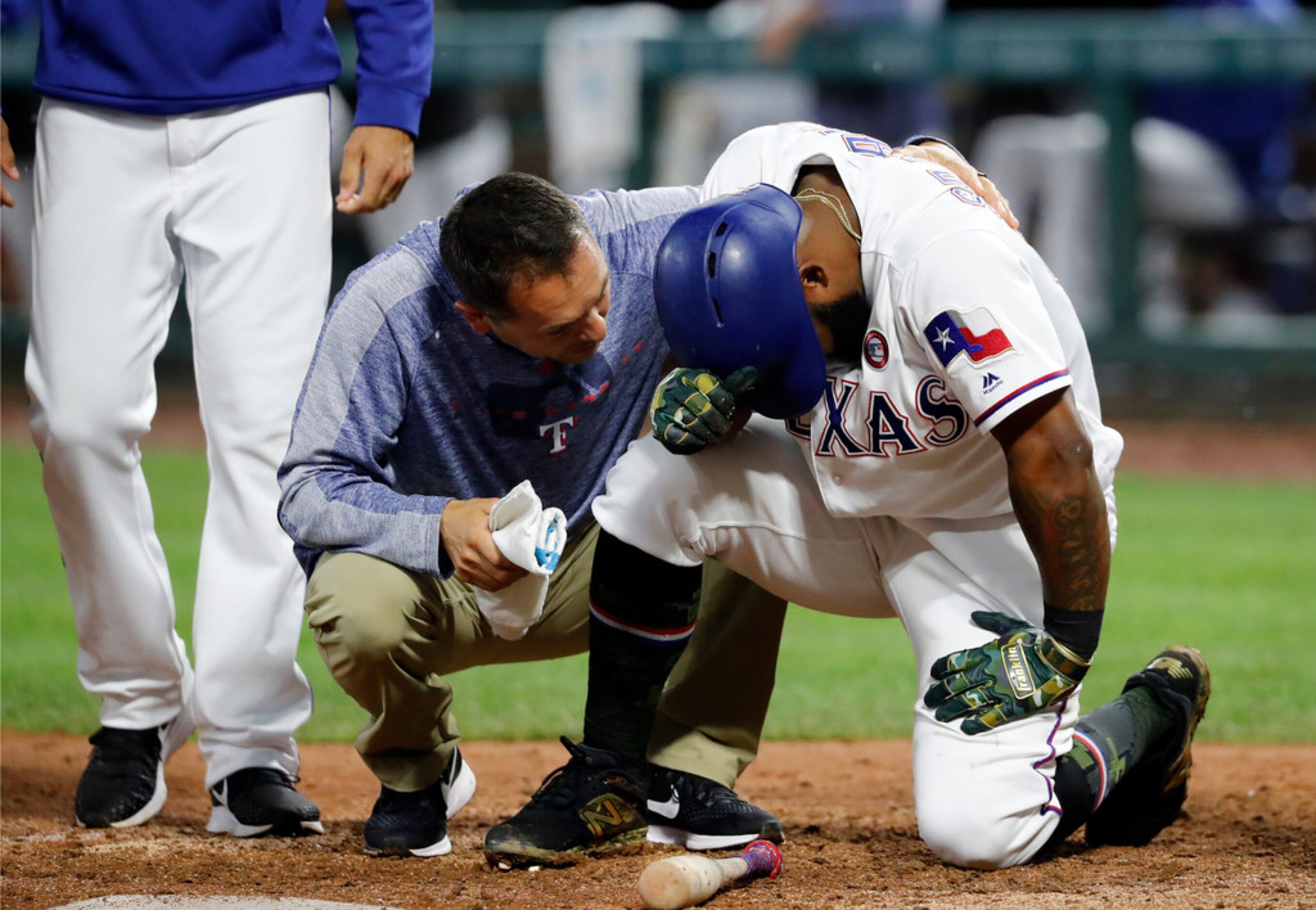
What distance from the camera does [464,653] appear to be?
3.30 meters

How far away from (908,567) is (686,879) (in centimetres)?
83

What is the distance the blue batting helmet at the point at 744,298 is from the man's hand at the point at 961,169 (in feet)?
1.46

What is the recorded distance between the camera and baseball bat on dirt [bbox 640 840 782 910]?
8.74 ft

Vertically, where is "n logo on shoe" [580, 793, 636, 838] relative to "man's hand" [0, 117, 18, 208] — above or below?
below

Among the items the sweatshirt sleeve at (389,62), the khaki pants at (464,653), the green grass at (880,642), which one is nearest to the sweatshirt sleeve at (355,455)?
the khaki pants at (464,653)

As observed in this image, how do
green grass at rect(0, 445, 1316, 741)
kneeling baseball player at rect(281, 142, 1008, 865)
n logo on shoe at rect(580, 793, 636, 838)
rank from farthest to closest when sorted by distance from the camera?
green grass at rect(0, 445, 1316, 741)
n logo on shoe at rect(580, 793, 636, 838)
kneeling baseball player at rect(281, 142, 1008, 865)

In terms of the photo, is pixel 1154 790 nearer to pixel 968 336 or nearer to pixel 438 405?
pixel 968 336

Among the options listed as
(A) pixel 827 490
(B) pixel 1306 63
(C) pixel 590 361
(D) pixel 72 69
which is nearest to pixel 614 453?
(C) pixel 590 361

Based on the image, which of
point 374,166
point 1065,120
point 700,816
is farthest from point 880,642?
point 1065,120

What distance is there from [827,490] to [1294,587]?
4.05m

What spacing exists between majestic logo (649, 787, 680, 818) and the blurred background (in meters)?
7.38

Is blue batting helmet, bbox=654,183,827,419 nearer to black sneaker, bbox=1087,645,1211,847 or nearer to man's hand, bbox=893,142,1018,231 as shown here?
man's hand, bbox=893,142,1018,231

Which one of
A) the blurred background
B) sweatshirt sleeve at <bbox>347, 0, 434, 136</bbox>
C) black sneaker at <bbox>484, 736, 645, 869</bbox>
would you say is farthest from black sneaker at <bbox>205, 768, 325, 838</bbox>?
the blurred background

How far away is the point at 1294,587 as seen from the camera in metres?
6.46
